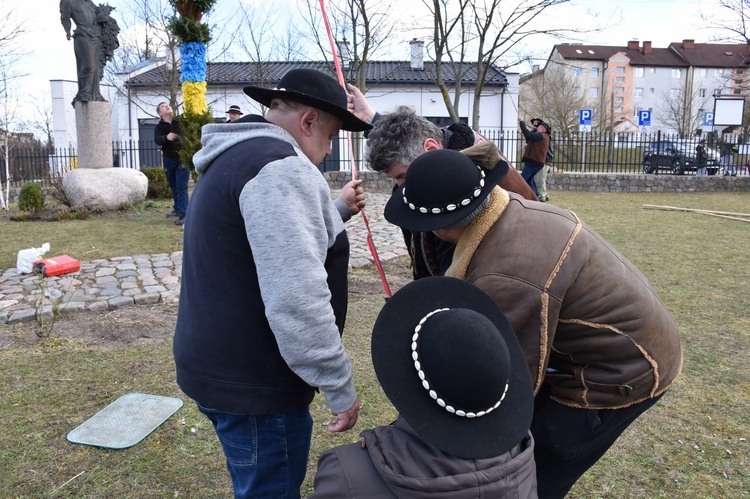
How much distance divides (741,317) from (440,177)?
16.1ft

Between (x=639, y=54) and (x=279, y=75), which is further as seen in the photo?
(x=639, y=54)

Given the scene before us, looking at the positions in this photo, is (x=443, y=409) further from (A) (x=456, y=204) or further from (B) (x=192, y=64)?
(B) (x=192, y=64)

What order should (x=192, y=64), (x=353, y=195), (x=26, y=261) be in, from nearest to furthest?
(x=353, y=195)
(x=26, y=261)
(x=192, y=64)

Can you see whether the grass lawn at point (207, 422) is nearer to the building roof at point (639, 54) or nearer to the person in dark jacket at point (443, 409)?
the person in dark jacket at point (443, 409)

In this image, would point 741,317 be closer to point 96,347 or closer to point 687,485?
point 687,485

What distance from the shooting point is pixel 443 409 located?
135 centimetres

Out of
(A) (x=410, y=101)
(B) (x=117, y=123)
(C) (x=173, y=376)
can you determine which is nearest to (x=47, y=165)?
(B) (x=117, y=123)

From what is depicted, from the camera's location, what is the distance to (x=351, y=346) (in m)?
4.68

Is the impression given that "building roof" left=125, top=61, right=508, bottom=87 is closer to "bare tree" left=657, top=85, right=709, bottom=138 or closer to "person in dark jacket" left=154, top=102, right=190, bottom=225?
"person in dark jacket" left=154, top=102, right=190, bottom=225

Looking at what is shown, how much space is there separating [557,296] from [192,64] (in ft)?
29.0

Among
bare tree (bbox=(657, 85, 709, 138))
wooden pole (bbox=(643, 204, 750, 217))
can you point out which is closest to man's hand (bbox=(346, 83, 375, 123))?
wooden pole (bbox=(643, 204, 750, 217))

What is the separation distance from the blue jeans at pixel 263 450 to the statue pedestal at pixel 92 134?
1177 centimetres

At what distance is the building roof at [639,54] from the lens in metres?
66.5

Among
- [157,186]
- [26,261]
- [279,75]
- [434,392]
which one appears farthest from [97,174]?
[279,75]
